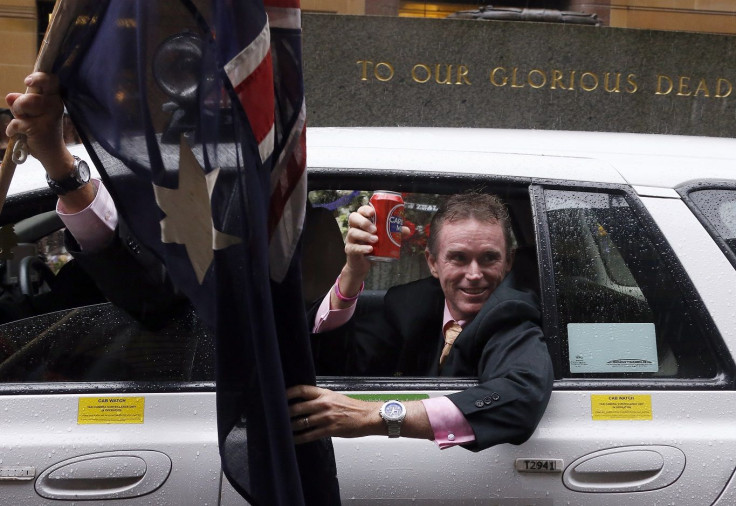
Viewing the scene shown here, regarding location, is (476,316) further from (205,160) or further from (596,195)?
(205,160)

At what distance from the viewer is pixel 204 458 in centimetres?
218

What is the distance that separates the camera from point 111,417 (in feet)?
7.30

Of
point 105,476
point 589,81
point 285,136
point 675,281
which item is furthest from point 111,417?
point 589,81

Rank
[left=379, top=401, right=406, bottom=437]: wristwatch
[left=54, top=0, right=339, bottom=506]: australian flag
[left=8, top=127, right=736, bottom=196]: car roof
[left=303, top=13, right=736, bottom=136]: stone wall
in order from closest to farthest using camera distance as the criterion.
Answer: [left=54, top=0, right=339, bottom=506]: australian flag < [left=379, top=401, right=406, bottom=437]: wristwatch < [left=8, top=127, right=736, bottom=196]: car roof < [left=303, top=13, right=736, bottom=136]: stone wall

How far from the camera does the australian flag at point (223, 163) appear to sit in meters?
1.54

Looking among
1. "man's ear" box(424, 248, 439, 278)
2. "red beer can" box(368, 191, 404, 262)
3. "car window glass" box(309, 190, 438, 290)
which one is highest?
"car window glass" box(309, 190, 438, 290)

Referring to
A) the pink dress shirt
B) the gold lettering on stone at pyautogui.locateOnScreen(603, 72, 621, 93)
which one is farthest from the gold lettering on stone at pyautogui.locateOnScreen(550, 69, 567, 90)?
the pink dress shirt

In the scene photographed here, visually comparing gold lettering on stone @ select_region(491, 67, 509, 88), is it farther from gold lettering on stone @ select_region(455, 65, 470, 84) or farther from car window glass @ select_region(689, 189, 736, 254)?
car window glass @ select_region(689, 189, 736, 254)

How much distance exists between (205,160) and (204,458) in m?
0.91

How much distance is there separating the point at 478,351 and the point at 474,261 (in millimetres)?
274

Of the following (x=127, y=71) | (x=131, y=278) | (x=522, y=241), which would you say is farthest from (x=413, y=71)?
(x=127, y=71)

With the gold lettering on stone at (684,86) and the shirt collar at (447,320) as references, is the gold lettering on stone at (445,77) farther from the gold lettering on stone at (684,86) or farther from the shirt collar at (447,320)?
the shirt collar at (447,320)

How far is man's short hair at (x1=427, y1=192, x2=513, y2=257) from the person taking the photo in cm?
250

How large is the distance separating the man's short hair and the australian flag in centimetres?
85
